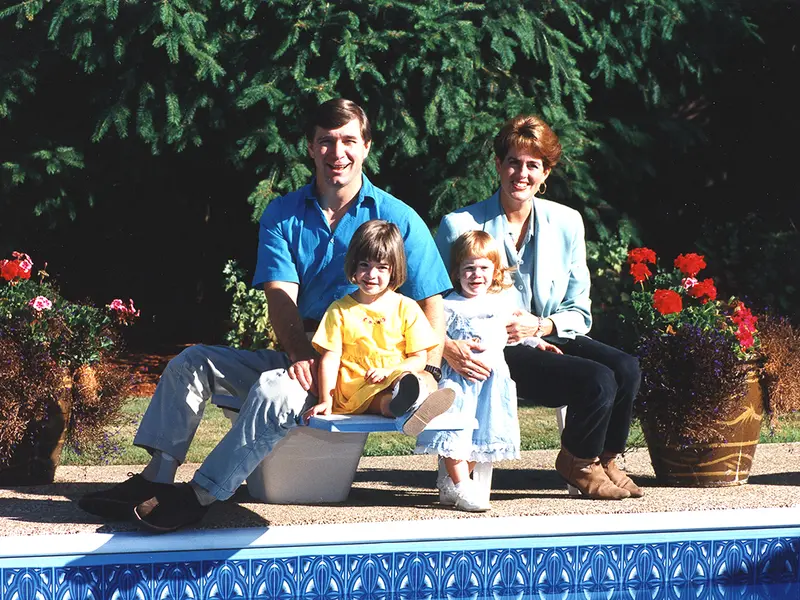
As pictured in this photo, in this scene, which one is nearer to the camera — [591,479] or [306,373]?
[306,373]

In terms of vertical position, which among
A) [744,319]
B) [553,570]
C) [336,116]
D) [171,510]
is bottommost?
[553,570]

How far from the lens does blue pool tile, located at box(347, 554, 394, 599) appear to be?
310 centimetres

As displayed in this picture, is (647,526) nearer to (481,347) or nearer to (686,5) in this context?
(481,347)

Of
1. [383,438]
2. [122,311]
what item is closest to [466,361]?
[122,311]

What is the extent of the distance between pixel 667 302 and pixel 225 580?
1.87m

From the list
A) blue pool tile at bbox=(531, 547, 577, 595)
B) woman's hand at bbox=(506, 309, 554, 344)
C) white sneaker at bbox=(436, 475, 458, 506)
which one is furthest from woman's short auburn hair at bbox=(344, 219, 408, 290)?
blue pool tile at bbox=(531, 547, 577, 595)

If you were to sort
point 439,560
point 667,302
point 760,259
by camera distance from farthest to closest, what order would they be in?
point 760,259 < point 667,302 < point 439,560

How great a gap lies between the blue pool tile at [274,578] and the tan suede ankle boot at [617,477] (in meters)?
1.19

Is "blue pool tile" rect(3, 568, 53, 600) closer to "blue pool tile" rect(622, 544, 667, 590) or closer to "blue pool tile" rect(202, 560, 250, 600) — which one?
"blue pool tile" rect(202, 560, 250, 600)

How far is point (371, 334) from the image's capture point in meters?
3.28

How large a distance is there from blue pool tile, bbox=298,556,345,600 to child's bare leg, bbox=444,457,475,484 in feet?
1.68

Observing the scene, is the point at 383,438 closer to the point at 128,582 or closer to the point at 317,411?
the point at 317,411

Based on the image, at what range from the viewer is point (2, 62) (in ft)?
22.9

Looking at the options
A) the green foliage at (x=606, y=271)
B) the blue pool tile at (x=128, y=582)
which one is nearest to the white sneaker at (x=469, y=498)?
the blue pool tile at (x=128, y=582)
